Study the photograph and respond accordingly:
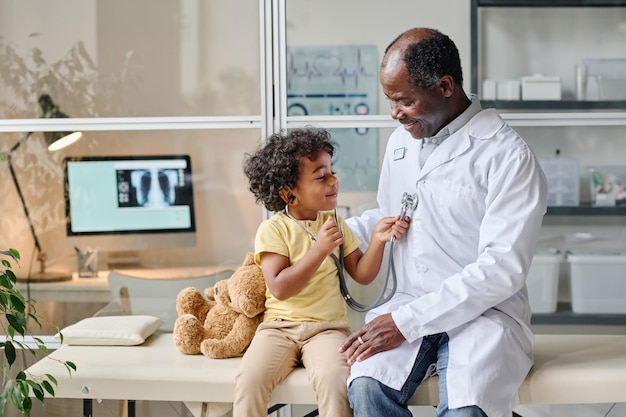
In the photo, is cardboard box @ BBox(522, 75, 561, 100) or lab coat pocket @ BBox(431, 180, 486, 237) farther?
cardboard box @ BBox(522, 75, 561, 100)

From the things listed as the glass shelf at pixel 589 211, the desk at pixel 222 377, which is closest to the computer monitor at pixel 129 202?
the desk at pixel 222 377

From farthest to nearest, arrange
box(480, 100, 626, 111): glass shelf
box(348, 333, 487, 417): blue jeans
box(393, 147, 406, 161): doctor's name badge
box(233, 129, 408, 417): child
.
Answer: box(480, 100, 626, 111): glass shelf < box(393, 147, 406, 161): doctor's name badge < box(233, 129, 408, 417): child < box(348, 333, 487, 417): blue jeans

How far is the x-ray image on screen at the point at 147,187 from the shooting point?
9.97 feet

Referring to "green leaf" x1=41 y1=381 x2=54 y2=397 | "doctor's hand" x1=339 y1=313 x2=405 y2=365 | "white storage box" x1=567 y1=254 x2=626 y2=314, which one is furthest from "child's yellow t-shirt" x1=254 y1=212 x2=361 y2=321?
"white storage box" x1=567 y1=254 x2=626 y2=314

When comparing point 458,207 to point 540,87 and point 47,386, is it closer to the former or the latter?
point 540,87

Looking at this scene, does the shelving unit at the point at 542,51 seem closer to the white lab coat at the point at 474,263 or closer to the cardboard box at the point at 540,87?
the cardboard box at the point at 540,87

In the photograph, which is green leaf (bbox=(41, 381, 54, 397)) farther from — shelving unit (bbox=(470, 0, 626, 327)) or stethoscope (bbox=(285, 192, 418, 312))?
shelving unit (bbox=(470, 0, 626, 327))

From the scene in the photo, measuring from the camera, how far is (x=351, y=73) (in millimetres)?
2975

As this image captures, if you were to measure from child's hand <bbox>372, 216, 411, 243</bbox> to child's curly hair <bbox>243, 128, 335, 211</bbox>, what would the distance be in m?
0.26

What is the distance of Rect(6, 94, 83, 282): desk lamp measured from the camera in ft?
10.1

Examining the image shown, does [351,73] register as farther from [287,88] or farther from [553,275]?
[553,275]

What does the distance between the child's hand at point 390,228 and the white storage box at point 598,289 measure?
91 centimetres

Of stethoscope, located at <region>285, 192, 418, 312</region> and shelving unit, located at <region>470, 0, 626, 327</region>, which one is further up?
shelving unit, located at <region>470, 0, 626, 327</region>

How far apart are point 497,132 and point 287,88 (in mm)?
1000
